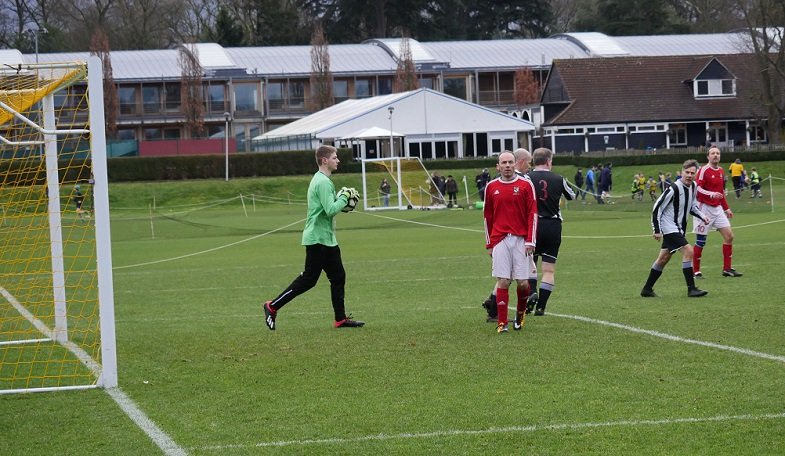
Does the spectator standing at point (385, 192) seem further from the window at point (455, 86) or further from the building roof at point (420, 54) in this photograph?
the window at point (455, 86)

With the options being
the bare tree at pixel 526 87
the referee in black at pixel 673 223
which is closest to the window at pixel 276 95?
the bare tree at pixel 526 87

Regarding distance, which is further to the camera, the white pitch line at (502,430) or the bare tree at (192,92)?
the bare tree at (192,92)

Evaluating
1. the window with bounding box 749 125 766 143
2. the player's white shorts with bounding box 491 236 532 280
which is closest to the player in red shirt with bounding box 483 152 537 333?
the player's white shorts with bounding box 491 236 532 280

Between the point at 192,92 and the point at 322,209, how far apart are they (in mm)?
76647

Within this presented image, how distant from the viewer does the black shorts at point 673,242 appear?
1524 centimetres

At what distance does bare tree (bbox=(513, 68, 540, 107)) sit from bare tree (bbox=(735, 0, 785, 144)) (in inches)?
783

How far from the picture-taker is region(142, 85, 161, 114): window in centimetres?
9100

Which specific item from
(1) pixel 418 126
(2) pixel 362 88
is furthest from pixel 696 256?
(2) pixel 362 88

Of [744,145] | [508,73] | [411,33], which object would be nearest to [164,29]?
[411,33]

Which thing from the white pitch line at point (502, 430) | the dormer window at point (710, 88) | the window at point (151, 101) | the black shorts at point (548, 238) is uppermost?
the window at point (151, 101)

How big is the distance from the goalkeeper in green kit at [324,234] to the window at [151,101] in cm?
8061

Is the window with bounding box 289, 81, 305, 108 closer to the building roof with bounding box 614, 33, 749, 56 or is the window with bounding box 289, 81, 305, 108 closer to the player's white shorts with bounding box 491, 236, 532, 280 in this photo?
the building roof with bounding box 614, 33, 749, 56

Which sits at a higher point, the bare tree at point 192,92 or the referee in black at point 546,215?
the bare tree at point 192,92

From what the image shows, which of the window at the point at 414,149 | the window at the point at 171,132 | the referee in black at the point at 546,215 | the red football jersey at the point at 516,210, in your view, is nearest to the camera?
the red football jersey at the point at 516,210
